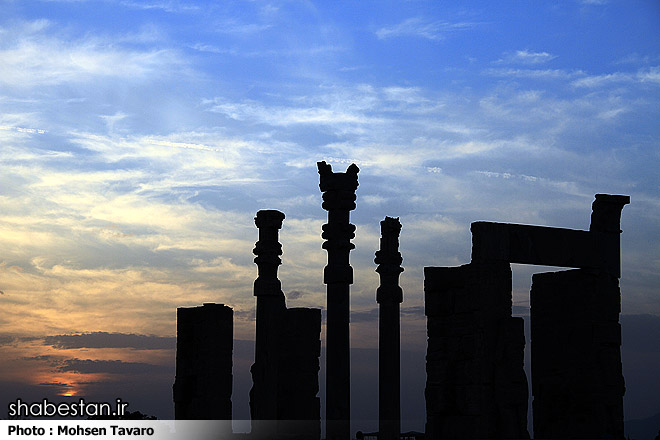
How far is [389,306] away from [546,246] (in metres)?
7.61

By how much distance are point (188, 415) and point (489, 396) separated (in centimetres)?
744

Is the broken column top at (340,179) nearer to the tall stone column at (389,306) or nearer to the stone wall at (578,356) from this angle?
the tall stone column at (389,306)

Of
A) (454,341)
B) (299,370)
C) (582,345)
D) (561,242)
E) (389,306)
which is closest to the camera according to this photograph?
(454,341)

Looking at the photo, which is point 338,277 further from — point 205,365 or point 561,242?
point 561,242

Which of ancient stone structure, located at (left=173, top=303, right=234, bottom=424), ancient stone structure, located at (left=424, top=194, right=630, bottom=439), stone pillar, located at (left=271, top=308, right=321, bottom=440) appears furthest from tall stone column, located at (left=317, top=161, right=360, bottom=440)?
ancient stone structure, located at (left=424, top=194, right=630, bottom=439)

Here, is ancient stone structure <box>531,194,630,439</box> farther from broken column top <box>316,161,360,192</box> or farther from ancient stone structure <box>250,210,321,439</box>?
ancient stone structure <box>250,210,321,439</box>

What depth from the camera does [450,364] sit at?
17750 millimetres

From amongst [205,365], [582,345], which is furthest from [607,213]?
[205,365]

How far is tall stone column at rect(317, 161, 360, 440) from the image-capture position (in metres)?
22.0

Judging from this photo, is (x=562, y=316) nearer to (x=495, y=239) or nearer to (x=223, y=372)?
(x=495, y=239)

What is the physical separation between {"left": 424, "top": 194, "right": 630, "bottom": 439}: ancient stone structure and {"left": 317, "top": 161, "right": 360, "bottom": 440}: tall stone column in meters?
3.98

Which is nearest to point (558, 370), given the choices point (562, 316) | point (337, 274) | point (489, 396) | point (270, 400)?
point (562, 316)

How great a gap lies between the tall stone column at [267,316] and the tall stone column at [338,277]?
62.6 inches

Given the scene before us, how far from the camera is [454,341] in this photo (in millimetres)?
17766
